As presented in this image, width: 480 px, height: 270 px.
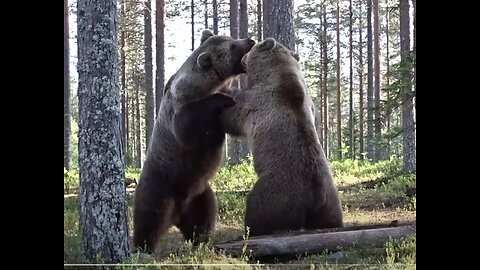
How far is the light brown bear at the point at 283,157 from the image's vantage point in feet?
20.3

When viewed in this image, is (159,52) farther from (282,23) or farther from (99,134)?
(99,134)

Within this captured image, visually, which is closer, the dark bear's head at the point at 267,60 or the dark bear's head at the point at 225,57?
the dark bear's head at the point at 267,60

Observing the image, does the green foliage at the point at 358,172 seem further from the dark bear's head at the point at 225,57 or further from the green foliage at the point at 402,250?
the green foliage at the point at 402,250

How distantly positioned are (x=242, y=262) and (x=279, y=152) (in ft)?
5.01

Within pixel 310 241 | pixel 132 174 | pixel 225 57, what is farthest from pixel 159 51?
pixel 310 241

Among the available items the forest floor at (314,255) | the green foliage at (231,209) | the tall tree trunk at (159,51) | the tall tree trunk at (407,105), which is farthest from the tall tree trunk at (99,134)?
the tall tree trunk at (159,51)

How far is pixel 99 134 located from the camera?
5.18 metres

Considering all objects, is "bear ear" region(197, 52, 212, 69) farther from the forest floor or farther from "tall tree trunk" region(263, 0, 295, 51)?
"tall tree trunk" region(263, 0, 295, 51)

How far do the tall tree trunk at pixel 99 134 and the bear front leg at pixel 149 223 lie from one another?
5.67 feet

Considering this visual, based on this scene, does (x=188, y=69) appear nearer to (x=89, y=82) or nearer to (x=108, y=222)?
(x=89, y=82)

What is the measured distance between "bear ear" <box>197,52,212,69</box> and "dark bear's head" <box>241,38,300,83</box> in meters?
0.52

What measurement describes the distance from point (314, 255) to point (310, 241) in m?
0.17
